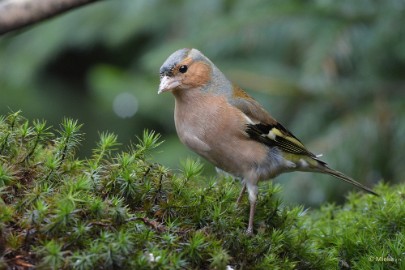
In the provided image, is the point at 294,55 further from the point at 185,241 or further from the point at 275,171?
the point at 185,241

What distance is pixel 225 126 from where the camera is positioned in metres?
5.14

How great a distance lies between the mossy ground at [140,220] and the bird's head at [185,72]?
922mm

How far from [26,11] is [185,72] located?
1.80 meters

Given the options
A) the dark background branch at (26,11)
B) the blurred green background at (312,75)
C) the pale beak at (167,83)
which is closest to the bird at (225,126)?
the pale beak at (167,83)

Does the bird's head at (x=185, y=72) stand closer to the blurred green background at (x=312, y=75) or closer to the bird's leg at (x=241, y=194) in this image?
the bird's leg at (x=241, y=194)

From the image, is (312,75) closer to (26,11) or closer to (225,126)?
(225,126)

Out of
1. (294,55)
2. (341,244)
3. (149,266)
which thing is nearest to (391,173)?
(294,55)

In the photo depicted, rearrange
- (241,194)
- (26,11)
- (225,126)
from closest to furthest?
1. (26,11)
2. (241,194)
3. (225,126)

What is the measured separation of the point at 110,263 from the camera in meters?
3.22

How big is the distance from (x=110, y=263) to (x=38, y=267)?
0.31 m

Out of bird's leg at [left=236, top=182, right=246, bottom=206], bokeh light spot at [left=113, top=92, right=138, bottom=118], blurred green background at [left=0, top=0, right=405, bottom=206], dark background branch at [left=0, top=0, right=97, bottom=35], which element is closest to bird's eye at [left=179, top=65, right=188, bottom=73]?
bird's leg at [left=236, top=182, right=246, bottom=206]

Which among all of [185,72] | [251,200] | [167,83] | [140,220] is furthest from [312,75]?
[140,220]

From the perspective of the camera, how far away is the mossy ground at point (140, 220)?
327cm

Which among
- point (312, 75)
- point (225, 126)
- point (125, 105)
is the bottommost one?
point (125, 105)
